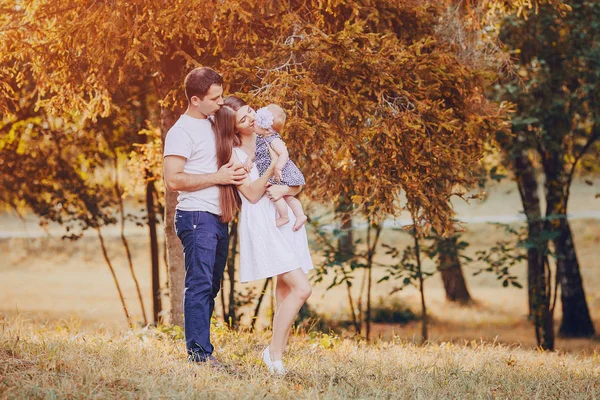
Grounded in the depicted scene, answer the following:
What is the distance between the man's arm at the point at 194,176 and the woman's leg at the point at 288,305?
77 cm

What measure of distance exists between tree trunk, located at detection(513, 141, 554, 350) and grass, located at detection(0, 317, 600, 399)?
156 inches

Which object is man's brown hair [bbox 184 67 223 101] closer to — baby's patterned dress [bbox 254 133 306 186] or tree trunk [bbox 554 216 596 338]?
baby's patterned dress [bbox 254 133 306 186]

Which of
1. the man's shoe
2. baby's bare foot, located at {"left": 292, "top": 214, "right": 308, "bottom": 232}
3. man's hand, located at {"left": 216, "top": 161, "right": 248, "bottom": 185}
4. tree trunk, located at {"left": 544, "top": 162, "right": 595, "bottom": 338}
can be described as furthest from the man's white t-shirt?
tree trunk, located at {"left": 544, "top": 162, "right": 595, "bottom": 338}

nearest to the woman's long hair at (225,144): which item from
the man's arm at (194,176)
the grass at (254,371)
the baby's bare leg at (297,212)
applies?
the man's arm at (194,176)

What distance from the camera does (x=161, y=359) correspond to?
194 inches

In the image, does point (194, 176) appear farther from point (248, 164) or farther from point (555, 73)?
point (555, 73)

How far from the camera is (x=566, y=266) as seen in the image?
39.1 ft

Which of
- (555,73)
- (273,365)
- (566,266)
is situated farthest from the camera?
(566,266)

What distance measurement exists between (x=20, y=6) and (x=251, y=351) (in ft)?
13.5

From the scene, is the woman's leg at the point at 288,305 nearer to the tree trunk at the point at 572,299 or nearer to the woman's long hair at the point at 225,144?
the woman's long hair at the point at 225,144

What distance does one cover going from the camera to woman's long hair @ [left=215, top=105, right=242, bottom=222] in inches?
188

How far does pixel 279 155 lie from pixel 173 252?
272 cm

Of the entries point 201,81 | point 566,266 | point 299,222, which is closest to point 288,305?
point 299,222

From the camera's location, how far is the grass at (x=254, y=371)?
4.09 metres
